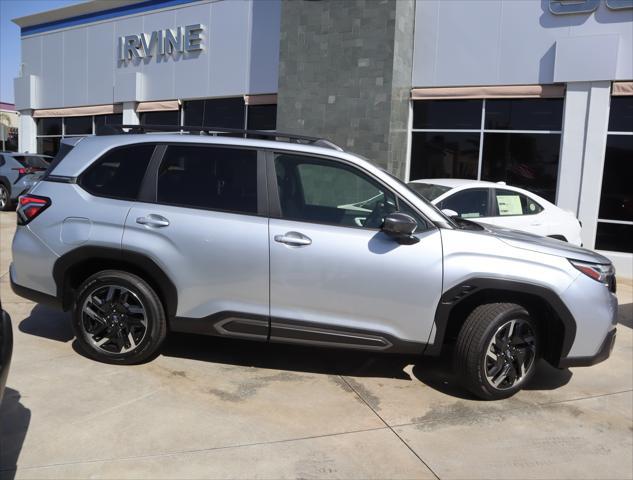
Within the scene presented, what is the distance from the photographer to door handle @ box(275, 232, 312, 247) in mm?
3871

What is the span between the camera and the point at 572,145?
10.7 metres

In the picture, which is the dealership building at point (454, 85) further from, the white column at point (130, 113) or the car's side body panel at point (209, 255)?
the car's side body panel at point (209, 255)

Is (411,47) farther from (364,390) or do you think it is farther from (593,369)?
(364,390)

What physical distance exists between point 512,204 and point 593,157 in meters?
3.78

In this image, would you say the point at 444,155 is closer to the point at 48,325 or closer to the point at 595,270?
the point at 595,270

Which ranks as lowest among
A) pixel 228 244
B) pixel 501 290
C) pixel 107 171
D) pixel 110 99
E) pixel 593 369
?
pixel 593 369

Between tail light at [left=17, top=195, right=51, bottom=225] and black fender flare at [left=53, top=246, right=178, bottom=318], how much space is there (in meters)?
0.44

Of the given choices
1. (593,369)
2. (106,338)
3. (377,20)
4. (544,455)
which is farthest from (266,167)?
(377,20)

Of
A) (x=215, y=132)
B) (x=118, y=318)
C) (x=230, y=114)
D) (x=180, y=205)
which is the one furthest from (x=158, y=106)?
(x=118, y=318)

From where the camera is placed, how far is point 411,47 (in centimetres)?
1200

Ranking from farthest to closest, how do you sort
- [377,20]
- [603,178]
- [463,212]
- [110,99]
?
[110,99], [377,20], [603,178], [463,212]

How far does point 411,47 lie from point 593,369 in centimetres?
884

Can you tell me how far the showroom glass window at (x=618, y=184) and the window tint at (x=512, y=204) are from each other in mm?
3461

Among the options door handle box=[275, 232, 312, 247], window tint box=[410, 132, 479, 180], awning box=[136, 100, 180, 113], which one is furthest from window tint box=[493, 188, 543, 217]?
awning box=[136, 100, 180, 113]
